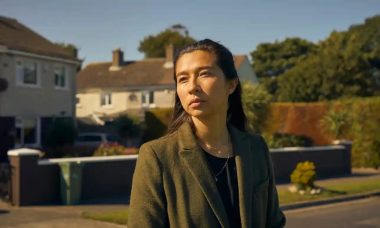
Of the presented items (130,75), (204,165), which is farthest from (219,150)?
(130,75)

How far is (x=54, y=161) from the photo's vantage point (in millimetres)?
14195

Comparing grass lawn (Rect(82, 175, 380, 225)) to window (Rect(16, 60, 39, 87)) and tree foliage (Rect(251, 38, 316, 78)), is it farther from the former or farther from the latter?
tree foliage (Rect(251, 38, 316, 78))

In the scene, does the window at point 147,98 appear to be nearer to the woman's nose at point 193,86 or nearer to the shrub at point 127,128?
the shrub at point 127,128

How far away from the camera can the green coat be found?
7.39 ft

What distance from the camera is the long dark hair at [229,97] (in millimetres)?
2502

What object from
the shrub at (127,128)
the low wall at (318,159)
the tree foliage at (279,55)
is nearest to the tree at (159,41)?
the tree foliage at (279,55)

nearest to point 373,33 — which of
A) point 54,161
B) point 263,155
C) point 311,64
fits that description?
point 311,64

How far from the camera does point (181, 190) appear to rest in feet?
7.47

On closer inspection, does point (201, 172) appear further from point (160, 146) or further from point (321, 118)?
point (321, 118)

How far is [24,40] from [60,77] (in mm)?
2724

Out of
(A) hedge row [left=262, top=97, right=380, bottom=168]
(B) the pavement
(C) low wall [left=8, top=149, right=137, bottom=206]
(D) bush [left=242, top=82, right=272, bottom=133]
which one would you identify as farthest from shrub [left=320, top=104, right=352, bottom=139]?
(C) low wall [left=8, top=149, right=137, bottom=206]

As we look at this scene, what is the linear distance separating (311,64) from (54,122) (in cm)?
2341

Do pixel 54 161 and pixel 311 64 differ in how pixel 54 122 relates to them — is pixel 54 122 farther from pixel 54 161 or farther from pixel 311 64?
pixel 311 64

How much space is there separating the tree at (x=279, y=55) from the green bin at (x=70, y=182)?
46.5 meters
